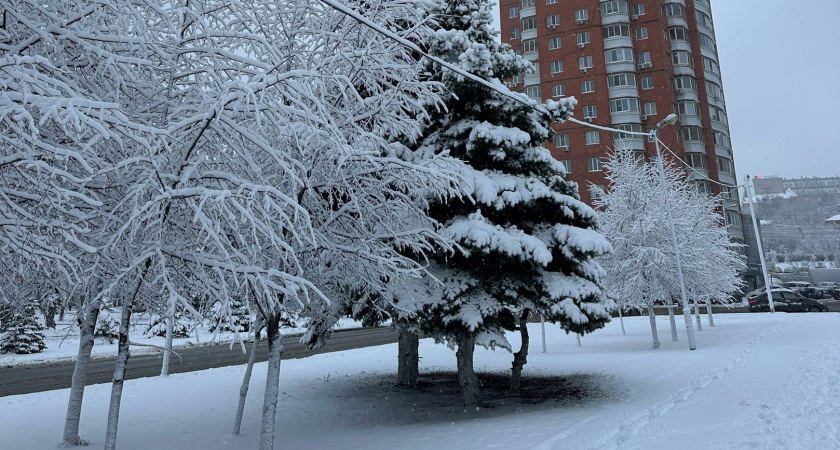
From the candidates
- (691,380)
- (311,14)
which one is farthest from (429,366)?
(311,14)

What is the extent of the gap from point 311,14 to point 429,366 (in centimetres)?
1207

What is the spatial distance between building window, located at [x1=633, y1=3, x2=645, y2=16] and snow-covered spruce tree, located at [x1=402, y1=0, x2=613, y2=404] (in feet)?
156

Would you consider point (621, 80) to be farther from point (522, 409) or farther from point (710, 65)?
point (522, 409)

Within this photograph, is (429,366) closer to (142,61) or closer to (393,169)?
(393,169)

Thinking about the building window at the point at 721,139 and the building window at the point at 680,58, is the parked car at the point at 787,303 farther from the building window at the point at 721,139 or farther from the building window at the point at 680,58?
the building window at the point at 680,58

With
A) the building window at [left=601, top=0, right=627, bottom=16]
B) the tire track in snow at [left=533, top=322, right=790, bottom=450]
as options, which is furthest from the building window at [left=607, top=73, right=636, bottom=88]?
the tire track in snow at [left=533, top=322, right=790, bottom=450]

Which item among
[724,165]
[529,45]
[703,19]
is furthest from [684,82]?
[529,45]

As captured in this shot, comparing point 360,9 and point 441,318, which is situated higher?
point 360,9

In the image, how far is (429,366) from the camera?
1678cm

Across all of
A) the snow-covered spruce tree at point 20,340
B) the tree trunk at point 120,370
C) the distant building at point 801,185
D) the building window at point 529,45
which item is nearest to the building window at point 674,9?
the building window at point 529,45

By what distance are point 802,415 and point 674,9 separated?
5510 centimetres

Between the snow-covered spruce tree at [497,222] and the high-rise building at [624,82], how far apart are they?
40.4 m

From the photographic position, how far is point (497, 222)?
31.3 feet

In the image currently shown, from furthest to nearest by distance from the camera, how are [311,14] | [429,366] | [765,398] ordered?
[429,366] < [765,398] < [311,14]
